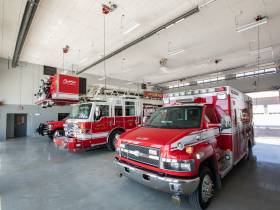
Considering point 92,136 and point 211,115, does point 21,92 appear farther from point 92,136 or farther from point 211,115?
point 211,115

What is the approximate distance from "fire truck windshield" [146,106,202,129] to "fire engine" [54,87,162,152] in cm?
307

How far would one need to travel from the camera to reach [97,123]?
6352mm

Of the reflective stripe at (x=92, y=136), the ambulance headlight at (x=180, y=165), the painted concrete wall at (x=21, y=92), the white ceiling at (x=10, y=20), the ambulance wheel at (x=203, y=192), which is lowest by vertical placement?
the ambulance wheel at (x=203, y=192)

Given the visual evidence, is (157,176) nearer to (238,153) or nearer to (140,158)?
(140,158)

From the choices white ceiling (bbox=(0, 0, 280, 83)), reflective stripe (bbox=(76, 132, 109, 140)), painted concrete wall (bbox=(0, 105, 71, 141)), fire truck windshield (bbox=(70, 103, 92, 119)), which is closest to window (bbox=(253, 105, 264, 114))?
white ceiling (bbox=(0, 0, 280, 83))

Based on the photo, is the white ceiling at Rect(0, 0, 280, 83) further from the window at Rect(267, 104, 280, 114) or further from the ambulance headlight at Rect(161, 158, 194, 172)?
the window at Rect(267, 104, 280, 114)

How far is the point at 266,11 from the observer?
651cm

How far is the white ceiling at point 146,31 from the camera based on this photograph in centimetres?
632

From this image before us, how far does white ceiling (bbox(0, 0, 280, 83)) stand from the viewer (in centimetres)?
632

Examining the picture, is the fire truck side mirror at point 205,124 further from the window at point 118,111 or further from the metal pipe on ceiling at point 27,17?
the metal pipe on ceiling at point 27,17

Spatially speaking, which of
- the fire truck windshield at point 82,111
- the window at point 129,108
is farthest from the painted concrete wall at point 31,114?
the window at point 129,108

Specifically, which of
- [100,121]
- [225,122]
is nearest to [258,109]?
[225,122]

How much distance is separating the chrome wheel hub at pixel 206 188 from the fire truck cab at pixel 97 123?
445 cm

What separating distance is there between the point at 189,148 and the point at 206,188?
3.01 feet
